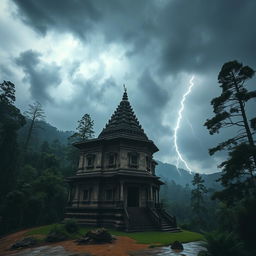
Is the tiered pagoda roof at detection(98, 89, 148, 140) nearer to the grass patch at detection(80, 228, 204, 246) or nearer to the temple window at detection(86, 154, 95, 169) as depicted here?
the temple window at detection(86, 154, 95, 169)

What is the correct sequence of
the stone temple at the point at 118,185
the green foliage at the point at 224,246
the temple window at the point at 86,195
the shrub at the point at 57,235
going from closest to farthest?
the green foliage at the point at 224,246 → the shrub at the point at 57,235 → the stone temple at the point at 118,185 → the temple window at the point at 86,195

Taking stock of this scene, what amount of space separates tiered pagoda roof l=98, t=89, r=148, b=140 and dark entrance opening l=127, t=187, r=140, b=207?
640cm

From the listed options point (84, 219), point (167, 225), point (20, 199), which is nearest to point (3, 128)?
point (20, 199)

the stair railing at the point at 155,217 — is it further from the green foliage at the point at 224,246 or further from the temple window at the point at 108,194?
the green foliage at the point at 224,246

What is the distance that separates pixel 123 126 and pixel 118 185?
8327 millimetres

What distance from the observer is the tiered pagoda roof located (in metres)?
25.8

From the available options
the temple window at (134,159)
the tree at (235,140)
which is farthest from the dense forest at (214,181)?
the temple window at (134,159)

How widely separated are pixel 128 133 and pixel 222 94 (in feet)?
43.6

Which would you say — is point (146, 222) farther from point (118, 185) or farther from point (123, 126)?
point (123, 126)

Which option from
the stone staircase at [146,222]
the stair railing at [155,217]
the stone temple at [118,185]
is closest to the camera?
the stone staircase at [146,222]

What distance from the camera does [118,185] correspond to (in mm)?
21859

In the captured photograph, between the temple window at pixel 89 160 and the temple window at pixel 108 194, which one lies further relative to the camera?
the temple window at pixel 89 160

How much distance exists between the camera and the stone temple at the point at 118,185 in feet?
65.2

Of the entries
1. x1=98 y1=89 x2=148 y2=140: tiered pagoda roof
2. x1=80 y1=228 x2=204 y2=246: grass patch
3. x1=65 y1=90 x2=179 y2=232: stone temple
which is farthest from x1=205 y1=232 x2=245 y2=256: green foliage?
x1=98 y1=89 x2=148 y2=140: tiered pagoda roof
